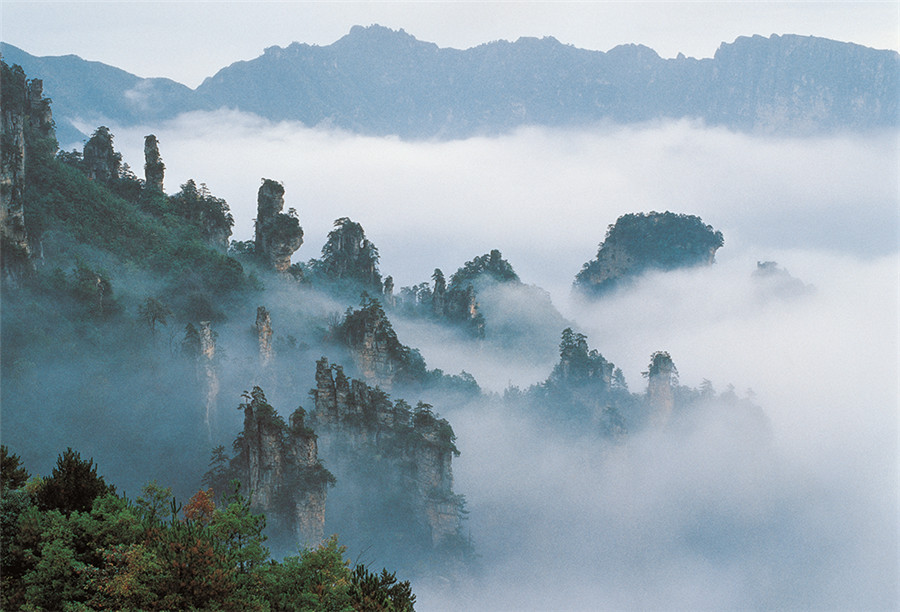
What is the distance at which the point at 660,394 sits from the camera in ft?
274

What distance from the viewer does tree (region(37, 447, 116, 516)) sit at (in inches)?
912

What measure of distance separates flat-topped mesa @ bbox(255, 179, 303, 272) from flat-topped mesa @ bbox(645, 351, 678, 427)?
118 ft

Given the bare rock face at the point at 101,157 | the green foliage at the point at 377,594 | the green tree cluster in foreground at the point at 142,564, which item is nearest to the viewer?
the green tree cluster in foreground at the point at 142,564

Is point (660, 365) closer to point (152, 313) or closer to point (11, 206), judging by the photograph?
point (152, 313)

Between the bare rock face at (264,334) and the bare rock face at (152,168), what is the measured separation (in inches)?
714

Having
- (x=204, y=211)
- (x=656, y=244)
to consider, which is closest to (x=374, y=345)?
(x=204, y=211)

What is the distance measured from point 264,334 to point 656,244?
221ft

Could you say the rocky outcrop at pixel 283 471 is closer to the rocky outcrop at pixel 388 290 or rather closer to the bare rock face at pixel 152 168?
the bare rock face at pixel 152 168

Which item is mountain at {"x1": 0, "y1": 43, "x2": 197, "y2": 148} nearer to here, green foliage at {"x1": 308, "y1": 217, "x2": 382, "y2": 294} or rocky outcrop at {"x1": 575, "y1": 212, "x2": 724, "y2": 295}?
green foliage at {"x1": 308, "y1": 217, "x2": 382, "y2": 294}

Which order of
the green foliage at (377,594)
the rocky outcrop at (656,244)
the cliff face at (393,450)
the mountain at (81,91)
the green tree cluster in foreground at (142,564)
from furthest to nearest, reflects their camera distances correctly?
the mountain at (81,91), the rocky outcrop at (656,244), the cliff face at (393,450), the green foliage at (377,594), the green tree cluster in foreground at (142,564)

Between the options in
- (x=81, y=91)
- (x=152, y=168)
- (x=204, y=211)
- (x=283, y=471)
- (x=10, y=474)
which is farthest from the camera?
(x=81, y=91)

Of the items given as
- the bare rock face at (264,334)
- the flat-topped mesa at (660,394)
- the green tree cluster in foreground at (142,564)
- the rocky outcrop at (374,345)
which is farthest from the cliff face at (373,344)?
the green tree cluster in foreground at (142,564)

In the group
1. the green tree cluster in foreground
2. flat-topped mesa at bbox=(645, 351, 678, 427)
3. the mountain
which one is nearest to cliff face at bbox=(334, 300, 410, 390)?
flat-topped mesa at bbox=(645, 351, 678, 427)

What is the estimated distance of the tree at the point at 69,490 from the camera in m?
23.2
